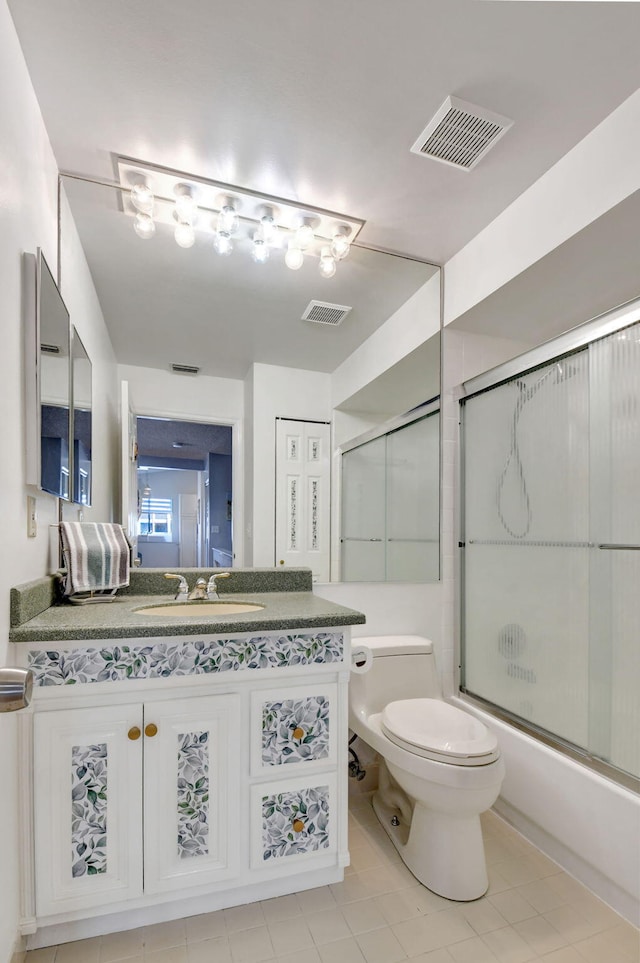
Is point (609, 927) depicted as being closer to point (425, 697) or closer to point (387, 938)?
point (387, 938)

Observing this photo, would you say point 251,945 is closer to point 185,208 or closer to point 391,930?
point 391,930

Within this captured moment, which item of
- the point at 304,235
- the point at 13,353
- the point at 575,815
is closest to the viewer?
the point at 13,353

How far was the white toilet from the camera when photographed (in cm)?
142

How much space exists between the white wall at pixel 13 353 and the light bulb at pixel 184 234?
451 millimetres

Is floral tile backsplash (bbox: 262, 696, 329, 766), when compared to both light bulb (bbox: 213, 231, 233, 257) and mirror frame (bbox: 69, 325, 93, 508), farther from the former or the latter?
light bulb (bbox: 213, 231, 233, 257)

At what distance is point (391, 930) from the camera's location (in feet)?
4.44

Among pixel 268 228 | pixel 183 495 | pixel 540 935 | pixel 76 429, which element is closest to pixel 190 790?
pixel 183 495

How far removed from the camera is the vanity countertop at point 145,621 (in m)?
1.22

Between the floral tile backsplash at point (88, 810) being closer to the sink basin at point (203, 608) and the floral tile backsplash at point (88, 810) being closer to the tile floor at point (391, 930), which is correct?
the tile floor at point (391, 930)

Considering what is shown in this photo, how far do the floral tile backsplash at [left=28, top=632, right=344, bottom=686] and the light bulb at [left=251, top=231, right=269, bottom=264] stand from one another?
1440mm

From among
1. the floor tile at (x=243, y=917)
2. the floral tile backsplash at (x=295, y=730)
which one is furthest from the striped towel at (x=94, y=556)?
the floor tile at (x=243, y=917)

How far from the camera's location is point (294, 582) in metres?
1.95

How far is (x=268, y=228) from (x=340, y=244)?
300 mm

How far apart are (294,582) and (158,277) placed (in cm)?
131
